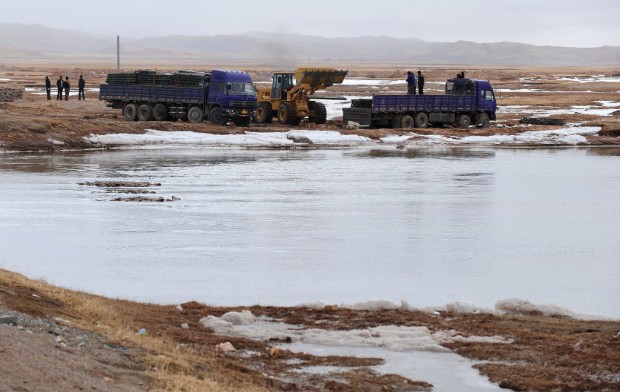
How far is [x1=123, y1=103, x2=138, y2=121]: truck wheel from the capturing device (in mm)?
46125

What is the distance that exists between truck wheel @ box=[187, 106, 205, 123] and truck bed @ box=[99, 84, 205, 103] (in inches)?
14.3

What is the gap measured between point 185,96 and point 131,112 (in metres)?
3.00

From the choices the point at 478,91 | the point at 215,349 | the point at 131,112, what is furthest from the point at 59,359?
the point at 478,91

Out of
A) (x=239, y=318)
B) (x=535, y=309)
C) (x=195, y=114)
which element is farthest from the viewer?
(x=195, y=114)

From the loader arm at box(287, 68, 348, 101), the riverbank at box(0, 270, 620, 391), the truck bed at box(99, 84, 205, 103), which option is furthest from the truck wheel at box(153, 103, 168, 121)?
the riverbank at box(0, 270, 620, 391)

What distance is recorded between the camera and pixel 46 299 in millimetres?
11750

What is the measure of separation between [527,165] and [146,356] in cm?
2581

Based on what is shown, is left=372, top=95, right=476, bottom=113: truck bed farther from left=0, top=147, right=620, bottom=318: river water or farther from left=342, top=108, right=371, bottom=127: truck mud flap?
left=0, top=147, right=620, bottom=318: river water

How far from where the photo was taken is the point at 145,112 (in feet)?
151

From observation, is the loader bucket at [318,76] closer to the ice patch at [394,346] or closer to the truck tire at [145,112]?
the truck tire at [145,112]

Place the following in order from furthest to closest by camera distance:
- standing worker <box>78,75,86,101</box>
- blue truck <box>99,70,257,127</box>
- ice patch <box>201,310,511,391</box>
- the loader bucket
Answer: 1. standing worker <box>78,75,86,101</box>
2. the loader bucket
3. blue truck <box>99,70,257,127</box>
4. ice patch <box>201,310,511,391</box>

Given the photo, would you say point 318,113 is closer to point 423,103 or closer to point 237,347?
point 423,103

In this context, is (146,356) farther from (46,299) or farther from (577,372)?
(577,372)

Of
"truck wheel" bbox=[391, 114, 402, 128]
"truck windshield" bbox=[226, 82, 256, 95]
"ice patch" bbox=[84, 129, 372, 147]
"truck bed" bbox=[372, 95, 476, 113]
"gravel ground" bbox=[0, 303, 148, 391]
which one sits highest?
"truck windshield" bbox=[226, 82, 256, 95]
